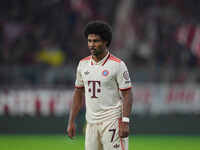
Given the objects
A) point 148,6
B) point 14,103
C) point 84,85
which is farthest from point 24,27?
point 84,85

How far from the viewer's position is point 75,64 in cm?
1537

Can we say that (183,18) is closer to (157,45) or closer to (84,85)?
(157,45)

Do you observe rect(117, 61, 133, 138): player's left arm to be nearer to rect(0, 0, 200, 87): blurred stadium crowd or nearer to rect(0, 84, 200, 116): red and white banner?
rect(0, 0, 200, 87): blurred stadium crowd

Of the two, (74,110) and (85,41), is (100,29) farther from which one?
(85,41)

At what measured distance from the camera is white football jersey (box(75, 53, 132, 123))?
7043 millimetres

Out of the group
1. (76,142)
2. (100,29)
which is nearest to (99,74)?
(100,29)

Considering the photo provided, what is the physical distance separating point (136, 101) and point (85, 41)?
7.48ft

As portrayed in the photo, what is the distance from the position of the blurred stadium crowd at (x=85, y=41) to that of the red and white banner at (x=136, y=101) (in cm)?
24

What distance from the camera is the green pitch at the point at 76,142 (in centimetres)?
1286

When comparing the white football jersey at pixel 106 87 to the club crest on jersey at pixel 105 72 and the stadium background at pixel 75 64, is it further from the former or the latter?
the stadium background at pixel 75 64

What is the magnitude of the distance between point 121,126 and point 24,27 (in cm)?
997

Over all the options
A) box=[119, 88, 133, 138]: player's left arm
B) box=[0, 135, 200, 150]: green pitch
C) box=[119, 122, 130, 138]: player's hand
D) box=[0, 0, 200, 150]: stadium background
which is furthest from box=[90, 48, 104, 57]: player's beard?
box=[0, 0, 200, 150]: stadium background

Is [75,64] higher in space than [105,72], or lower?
lower

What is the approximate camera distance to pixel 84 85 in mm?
7309
